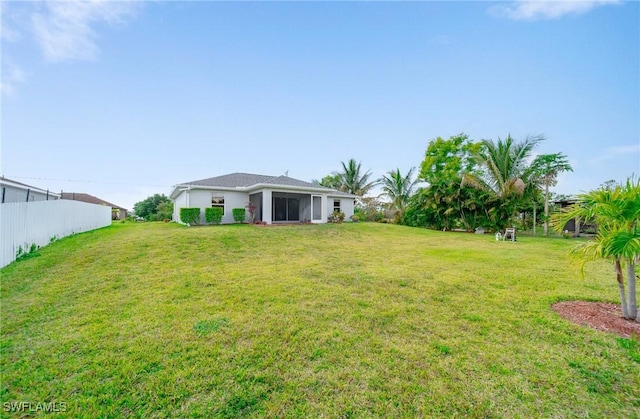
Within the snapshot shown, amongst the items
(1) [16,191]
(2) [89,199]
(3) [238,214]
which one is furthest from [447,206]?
(2) [89,199]

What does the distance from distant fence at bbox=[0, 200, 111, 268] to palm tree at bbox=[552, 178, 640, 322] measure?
40.3ft

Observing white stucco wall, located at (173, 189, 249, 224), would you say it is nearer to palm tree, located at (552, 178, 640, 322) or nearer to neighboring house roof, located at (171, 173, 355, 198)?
neighboring house roof, located at (171, 173, 355, 198)

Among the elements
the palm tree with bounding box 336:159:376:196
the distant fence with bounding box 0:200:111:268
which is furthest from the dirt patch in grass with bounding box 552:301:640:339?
the palm tree with bounding box 336:159:376:196

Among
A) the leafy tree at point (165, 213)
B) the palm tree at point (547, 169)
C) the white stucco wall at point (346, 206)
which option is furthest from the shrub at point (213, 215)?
the palm tree at point (547, 169)

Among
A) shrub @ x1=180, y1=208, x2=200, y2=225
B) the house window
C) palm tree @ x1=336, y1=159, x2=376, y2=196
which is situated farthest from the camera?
palm tree @ x1=336, y1=159, x2=376, y2=196

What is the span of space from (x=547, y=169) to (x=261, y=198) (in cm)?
2027

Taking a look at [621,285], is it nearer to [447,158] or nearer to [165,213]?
[447,158]

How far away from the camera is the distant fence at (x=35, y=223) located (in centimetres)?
634

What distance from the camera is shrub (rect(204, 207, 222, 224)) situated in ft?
50.4

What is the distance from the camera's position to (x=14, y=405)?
2.15 metres

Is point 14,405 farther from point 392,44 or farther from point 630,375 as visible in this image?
point 392,44

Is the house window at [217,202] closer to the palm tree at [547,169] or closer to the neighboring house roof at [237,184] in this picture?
the neighboring house roof at [237,184]

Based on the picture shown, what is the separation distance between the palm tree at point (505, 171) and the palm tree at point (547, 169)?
0.87m

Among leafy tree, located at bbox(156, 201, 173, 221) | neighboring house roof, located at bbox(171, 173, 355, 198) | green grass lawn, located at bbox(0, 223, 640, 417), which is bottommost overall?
green grass lawn, located at bbox(0, 223, 640, 417)
